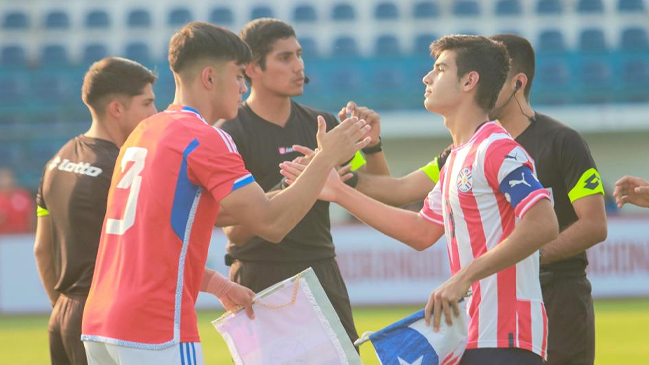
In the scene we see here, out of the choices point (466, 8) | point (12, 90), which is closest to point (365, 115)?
point (466, 8)

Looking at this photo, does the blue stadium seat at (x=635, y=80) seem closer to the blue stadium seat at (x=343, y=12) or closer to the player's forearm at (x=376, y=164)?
the blue stadium seat at (x=343, y=12)

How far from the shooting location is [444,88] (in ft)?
12.2

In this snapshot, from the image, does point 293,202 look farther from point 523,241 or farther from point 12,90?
point 12,90

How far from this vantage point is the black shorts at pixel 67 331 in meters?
4.48

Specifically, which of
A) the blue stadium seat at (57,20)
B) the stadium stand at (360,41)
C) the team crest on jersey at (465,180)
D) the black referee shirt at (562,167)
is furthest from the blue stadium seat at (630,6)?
the team crest on jersey at (465,180)

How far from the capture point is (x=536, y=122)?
4531mm

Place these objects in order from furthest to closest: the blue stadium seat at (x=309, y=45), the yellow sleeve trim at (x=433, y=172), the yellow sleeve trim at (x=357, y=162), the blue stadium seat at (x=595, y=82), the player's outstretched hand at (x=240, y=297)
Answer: the blue stadium seat at (x=309, y=45), the blue stadium seat at (x=595, y=82), the yellow sleeve trim at (x=357, y=162), the yellow sleeve trim at (x=433, y=172), the player's outstretched hand at (x=240, y=297)

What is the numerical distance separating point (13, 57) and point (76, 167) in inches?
871

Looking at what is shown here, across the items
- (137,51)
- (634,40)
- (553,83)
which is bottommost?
(553,83)

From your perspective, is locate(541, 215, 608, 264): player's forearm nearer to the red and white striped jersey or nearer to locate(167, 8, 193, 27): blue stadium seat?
the red and white striped jersey

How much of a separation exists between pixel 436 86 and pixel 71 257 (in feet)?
6.50

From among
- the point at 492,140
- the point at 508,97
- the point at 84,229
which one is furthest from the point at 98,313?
the point at 508,97

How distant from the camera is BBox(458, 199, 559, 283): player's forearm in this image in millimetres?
3242

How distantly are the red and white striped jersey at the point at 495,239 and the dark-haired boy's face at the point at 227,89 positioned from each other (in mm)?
914
